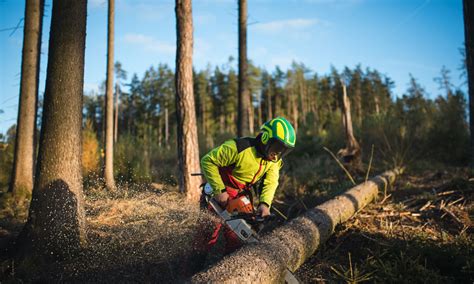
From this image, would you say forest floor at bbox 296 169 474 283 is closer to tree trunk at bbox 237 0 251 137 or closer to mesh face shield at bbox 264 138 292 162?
mesh face shield at bbox 264 138 292 162

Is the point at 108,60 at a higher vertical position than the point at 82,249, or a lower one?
higher

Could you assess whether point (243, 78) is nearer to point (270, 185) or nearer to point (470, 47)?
point (470, 47)

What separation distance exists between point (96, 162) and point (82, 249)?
7.23 m

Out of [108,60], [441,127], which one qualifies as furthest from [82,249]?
[441,127]

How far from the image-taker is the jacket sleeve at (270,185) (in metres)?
3.79

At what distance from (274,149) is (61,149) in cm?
274

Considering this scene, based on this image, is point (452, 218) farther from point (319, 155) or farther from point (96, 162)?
point (96, 162)

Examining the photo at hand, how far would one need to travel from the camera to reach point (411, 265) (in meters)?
3.25

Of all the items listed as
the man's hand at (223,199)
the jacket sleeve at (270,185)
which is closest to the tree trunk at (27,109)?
the man's hand at (223,199)

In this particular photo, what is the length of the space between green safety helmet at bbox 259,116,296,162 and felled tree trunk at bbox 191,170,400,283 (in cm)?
94

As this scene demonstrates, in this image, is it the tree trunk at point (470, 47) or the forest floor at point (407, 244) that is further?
the tree trunk at point (470, 47)

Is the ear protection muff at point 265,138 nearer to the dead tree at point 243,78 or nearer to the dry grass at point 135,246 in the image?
the dry grass at point 135,246

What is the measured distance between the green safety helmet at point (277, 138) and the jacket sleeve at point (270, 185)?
302 millimetres

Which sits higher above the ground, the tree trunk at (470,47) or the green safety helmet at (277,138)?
the tree trunk at (470,47)
